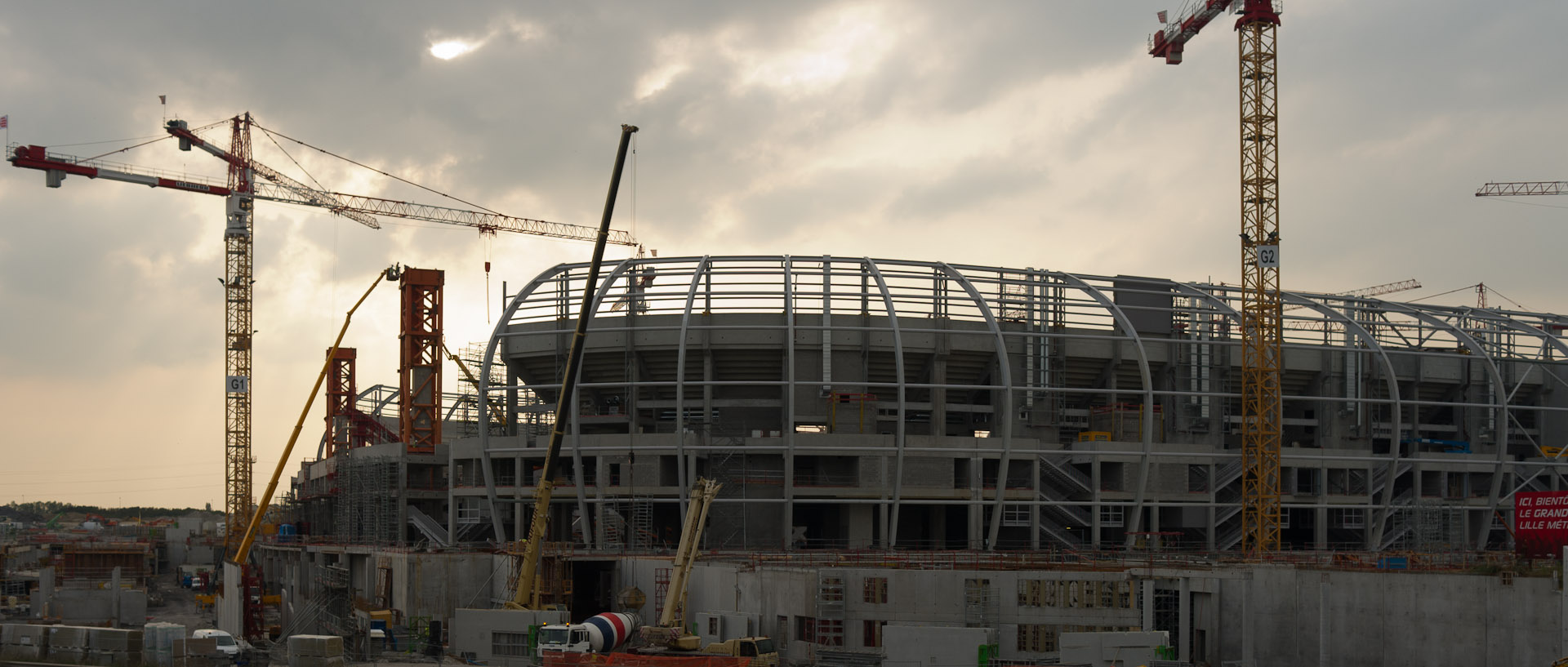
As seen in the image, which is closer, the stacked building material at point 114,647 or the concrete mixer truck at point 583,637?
the stacked building material at point 114,647

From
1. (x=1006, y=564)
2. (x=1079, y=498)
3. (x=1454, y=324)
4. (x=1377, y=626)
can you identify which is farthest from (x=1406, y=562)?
(x=1454, y=324)

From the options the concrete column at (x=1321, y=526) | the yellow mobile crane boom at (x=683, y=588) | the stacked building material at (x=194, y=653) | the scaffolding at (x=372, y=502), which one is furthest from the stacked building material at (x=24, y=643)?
the concrete column at (x=1321, y=526)

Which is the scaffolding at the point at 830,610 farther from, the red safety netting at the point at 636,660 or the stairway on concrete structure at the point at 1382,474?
the stairway on concrete structure at the point at 1382,474

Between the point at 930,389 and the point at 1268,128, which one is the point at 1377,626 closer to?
the point at 930,389

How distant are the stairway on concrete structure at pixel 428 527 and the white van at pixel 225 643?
1069 inches

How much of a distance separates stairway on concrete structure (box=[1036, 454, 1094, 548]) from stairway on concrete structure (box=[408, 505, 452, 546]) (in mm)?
30343

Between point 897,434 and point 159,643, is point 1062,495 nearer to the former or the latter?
point 897,434

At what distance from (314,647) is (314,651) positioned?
0.19m

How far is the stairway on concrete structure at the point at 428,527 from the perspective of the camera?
2968 inches

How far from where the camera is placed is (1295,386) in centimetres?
7869

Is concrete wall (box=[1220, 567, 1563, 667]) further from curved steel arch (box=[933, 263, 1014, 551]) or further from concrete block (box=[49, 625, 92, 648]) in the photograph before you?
concrete block (box=[49, 625, 92, 648])

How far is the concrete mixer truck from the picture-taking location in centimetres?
4081

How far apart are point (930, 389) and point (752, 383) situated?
998 centimetres

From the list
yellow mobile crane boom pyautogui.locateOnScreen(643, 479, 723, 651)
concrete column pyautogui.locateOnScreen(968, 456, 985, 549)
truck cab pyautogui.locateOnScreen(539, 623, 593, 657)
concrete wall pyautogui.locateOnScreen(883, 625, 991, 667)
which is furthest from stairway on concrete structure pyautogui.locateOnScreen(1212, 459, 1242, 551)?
truck cab pyautogui.locateOnScreen(539, 623, 593, 657)
